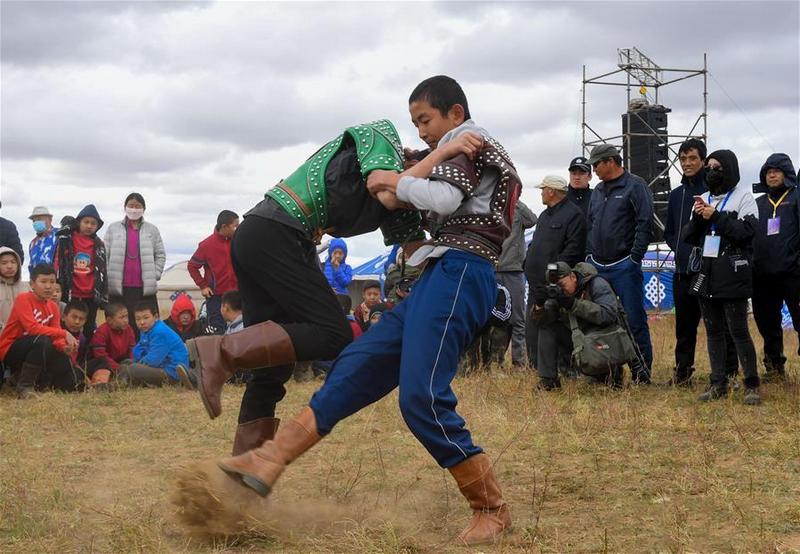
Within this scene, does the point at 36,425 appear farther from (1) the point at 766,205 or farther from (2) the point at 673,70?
(2) the point at 673,70

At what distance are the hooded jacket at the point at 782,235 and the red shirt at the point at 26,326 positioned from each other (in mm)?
6023

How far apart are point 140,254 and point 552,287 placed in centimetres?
459

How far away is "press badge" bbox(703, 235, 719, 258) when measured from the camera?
671cm

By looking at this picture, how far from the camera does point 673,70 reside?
26562mm

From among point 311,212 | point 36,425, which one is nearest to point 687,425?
point 311,212

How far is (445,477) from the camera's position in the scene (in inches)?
183

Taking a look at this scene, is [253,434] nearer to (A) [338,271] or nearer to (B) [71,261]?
(B) [71,261]

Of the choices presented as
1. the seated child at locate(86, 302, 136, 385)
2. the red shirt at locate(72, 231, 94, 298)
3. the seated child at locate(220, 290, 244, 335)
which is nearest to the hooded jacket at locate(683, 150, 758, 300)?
the seated child at locate(220, 290, 244, 335)

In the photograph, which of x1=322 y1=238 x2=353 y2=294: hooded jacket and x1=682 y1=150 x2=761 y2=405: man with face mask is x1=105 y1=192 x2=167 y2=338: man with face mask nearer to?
x1=322 y1=238 x2=353 y2=294: hooded jacket

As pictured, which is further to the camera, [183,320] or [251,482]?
[183,320]

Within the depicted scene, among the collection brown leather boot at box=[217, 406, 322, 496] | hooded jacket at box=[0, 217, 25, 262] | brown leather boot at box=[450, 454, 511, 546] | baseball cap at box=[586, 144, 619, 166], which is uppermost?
baseball cap at box=[586, 144, 619, 166]

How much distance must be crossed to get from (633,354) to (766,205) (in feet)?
5.65

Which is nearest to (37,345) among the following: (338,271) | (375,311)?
(375,311)

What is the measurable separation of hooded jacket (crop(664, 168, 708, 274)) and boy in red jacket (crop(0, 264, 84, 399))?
5323 millimetres
